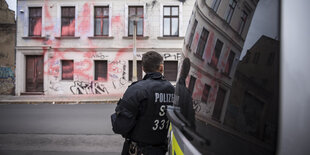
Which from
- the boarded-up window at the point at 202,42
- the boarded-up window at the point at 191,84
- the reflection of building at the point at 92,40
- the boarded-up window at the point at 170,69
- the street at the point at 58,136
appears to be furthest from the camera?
the boarded-up window at the point at 170,69

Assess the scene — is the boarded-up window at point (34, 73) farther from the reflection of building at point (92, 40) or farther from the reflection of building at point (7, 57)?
the reflection of building at point (7, 57)

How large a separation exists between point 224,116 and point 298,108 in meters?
0.29

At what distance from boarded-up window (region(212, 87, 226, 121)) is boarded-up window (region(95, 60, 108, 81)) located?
604 inches

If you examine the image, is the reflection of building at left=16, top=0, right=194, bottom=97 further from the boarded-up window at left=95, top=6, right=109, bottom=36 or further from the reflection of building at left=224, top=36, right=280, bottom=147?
the reflection of building at left=224, top=36, right=280, bottom=147

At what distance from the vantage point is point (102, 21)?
16.0 meters

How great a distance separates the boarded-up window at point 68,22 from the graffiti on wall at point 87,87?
3.57 m

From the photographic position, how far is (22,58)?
52.9 ft

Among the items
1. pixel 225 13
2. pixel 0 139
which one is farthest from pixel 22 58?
pixel 225 13

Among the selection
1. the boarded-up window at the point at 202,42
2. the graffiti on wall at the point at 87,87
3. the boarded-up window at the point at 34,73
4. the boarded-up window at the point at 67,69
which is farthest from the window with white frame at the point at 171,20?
the boarded-up window at the point at 202,42

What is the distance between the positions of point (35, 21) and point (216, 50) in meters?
17.9

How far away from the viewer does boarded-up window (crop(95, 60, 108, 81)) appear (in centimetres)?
1596

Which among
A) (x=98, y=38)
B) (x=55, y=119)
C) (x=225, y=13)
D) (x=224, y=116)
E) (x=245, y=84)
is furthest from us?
(x=98, y=38)

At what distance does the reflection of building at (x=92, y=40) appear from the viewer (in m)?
15.7

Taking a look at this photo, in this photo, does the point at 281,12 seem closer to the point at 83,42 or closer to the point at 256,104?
the point at 256,104
